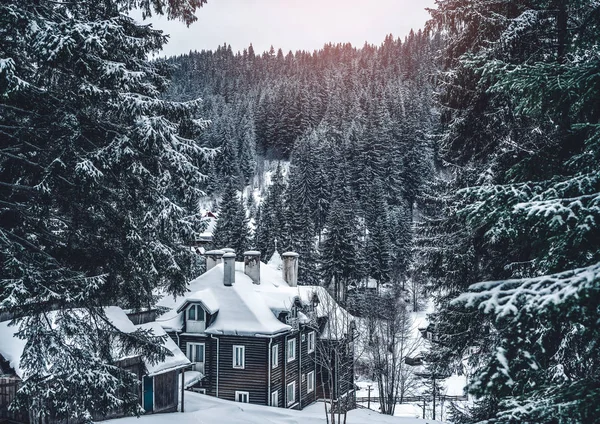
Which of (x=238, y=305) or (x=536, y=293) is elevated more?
(x=536, y=293)

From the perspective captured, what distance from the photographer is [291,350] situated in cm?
3102

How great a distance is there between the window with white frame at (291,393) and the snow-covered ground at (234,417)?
6333 mm

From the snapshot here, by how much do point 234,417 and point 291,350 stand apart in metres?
11.9

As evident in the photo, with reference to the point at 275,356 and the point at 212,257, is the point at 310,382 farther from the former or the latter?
the point at 212,257

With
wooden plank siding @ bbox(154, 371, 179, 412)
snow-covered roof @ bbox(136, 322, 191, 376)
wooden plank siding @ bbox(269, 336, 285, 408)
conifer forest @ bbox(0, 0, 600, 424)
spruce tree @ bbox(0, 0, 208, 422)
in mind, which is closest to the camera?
conifer forest @ bbox(0, 0, 600, 424)

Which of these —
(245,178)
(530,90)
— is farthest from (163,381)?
(245,178)

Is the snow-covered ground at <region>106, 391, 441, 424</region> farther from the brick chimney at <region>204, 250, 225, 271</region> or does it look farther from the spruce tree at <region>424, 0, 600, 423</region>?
the spruce tree at <region>424, 0, 600, 423</region>

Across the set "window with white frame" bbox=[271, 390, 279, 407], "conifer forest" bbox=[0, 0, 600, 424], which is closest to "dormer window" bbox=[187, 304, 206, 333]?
"window with white frame" bbox=[271, 390, 279, 407]

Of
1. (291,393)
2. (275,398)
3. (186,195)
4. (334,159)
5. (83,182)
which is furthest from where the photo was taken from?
(334,159)

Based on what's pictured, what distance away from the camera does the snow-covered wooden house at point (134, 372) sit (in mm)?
14336

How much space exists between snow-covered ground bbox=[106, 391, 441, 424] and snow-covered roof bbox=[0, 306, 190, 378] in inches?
76.9

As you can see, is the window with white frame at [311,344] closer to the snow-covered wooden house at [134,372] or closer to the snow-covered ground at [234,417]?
the snow-covered ground at [234,417]

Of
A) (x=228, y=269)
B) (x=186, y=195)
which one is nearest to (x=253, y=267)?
(x=228, y=269)

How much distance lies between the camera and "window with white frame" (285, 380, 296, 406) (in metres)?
30.5
